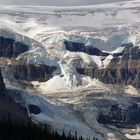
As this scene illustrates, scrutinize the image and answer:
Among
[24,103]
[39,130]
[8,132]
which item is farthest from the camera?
[24,103]

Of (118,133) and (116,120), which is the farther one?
(116,120)

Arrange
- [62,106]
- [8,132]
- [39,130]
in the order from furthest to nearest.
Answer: [62,106] < [39,130] < [8,132]

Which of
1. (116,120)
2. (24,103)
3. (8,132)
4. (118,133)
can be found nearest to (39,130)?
(8,132)

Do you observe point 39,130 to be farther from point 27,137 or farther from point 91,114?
point 91,114

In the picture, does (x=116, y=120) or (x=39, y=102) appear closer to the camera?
(x=39, y=102)

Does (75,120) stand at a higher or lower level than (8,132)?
lower

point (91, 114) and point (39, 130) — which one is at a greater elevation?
point (39, 130)

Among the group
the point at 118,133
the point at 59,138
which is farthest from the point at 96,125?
the point at 59,138

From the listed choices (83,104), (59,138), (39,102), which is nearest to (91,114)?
(83,104)

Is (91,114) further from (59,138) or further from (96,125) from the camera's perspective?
(59,138)
